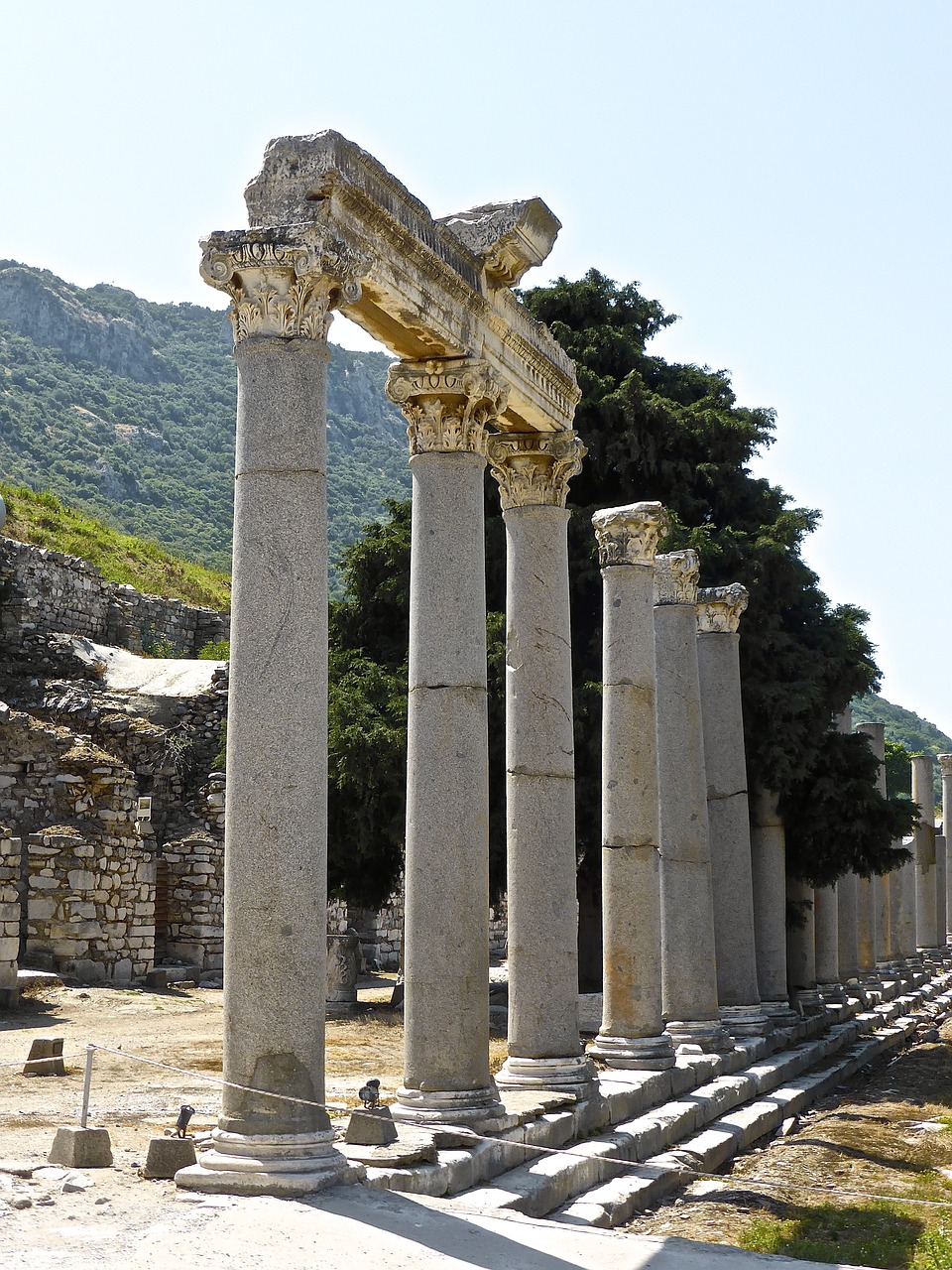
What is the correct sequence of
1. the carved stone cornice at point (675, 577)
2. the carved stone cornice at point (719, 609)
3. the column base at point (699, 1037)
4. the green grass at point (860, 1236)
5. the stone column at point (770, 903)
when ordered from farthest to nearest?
1. the stone column at point (770, 903)
2. the carved stone cornice at point (719, 609)
3. the carved stone cornice at point (675, 577)
4. the column base at point (699, 1037)
5. the green grass at point (860, 1236)

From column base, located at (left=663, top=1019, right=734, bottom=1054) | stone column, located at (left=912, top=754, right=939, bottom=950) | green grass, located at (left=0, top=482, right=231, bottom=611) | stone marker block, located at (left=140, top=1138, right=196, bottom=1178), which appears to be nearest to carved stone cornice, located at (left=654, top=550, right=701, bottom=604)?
column base, located at (left=663, top=1019, right=734, bottom=1054)

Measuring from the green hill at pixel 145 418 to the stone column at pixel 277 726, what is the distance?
5799 centimetres

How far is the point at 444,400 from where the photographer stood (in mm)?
10453

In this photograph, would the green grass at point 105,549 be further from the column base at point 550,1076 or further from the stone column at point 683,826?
the column base at point 550,1076

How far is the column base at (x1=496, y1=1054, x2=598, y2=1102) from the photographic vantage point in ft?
35.8

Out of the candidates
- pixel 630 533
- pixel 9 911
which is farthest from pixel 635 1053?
pixel 9 911

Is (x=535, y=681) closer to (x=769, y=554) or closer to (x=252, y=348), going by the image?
(x=252, y=348)

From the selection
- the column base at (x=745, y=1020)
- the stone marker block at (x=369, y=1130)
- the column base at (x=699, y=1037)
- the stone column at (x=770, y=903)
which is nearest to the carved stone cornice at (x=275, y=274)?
the stone marker block at (x=369, y=1130)

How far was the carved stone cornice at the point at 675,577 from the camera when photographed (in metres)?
16.7

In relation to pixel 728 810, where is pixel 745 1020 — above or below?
below

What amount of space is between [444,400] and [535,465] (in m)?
2.06

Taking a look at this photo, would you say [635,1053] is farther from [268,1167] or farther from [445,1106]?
[268,1167]

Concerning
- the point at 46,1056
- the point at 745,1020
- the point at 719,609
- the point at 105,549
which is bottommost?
the point at 745,1020

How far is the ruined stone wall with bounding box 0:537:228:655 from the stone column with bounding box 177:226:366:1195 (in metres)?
21.2
